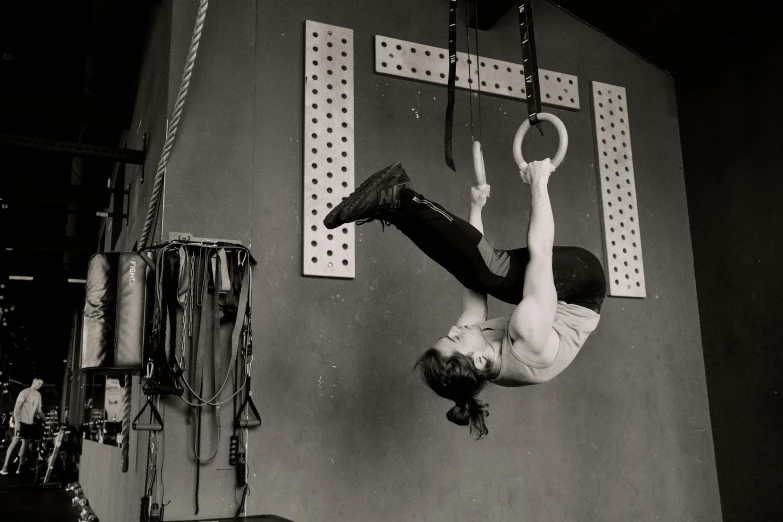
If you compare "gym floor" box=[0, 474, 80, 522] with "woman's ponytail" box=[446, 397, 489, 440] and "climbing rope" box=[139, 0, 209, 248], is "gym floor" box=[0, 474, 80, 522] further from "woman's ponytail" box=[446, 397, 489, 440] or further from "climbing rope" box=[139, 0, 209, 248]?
"woman's ponytail" box=[446, 397, 489, 440]

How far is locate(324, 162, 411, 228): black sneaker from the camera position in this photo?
8.47 ft

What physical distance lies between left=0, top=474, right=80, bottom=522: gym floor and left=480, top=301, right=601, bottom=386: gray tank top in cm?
518

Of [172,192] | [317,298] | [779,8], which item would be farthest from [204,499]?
[779,8]

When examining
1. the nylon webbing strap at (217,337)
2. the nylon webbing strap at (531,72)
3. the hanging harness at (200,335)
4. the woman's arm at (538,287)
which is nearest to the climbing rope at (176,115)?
the hanging harness at (200,335)

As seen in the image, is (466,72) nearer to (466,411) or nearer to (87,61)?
(466,411)

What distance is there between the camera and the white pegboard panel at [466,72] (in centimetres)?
386

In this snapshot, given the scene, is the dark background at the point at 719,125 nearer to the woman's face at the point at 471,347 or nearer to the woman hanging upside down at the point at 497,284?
the woman hanging upside down at the point at 497,284

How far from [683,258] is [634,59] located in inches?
56.2

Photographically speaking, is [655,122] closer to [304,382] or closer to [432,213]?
[432,213]

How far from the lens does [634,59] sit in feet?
15.3

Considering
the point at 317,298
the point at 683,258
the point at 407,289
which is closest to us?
the point at 317,298

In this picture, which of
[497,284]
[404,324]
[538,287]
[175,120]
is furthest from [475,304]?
[175,120]

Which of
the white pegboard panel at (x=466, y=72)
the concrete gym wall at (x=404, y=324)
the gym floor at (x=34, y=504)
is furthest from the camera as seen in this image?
the gym floor at (x=34, y=504)

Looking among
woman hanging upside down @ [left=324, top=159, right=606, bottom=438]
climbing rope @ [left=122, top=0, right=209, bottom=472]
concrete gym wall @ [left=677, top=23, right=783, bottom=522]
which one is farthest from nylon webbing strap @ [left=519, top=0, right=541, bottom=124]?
concrete gym wall @ [left=677, top=23, right=783, bottom=522]
